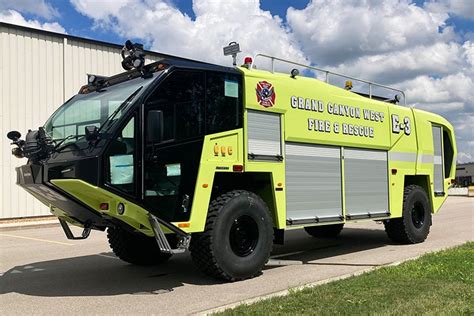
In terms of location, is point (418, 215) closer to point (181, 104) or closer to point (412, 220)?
point (412, 220)

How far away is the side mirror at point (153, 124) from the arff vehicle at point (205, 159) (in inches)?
0.6

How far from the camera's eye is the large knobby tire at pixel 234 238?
6875 mm

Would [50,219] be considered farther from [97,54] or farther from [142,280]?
[142,280]

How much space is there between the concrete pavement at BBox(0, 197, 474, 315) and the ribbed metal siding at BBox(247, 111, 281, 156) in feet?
6.13

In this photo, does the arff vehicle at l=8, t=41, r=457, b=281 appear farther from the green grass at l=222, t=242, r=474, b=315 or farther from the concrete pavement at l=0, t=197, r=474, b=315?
the green grass at l=222, t=242, r=474, b=315

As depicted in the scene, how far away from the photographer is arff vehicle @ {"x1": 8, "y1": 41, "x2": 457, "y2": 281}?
20.4ft

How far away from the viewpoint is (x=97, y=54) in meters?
21.2

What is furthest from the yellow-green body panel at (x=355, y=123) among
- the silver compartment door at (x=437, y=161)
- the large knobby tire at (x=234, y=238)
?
the large knobby tire at (x=234, y=238)

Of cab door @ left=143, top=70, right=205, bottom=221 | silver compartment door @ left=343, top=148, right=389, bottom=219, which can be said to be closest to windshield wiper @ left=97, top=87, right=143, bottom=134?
cab door @ left=143, top=70, right=205, bottom=221

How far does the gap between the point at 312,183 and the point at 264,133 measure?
4.50 feet

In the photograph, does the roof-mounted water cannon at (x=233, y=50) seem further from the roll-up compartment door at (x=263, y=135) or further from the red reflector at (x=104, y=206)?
the red reflector at (x=104, y=206)

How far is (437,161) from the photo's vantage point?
12078 millimetres

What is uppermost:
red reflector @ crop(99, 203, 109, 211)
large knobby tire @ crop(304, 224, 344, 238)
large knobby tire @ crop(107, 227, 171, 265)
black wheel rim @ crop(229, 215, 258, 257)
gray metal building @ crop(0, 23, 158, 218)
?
gray metal building @ crop(0, 23, 158, 218)

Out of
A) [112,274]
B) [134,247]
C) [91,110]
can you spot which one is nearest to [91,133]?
[91,110]
